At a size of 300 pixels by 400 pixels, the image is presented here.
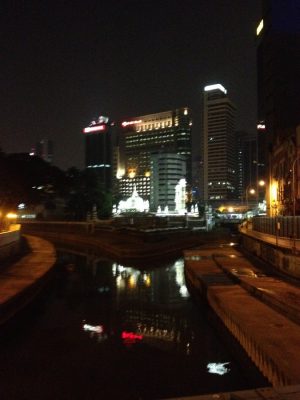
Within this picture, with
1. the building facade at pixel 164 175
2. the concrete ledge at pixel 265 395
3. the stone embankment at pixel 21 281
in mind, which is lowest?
the stone embankment at pixel 21 281

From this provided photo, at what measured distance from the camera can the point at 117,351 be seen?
15.8 meters

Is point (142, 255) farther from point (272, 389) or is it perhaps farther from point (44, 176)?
point (272, 389)

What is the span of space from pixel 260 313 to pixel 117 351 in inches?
203

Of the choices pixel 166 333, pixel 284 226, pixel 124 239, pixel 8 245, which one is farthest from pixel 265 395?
pixel 124 239

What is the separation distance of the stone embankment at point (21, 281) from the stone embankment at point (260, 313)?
29.4ft

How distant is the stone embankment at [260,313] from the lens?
11.1 metres

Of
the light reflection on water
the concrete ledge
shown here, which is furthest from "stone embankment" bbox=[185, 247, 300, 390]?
the concrete ledge

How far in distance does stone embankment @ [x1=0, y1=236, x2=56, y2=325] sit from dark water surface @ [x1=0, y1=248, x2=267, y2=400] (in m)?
0.63

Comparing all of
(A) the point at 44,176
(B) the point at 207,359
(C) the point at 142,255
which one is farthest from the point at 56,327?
(A) the point at 44,176

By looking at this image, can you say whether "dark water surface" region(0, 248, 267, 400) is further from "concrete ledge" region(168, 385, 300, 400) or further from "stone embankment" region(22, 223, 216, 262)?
"stone embankment" region(22, 223, 216, 262)

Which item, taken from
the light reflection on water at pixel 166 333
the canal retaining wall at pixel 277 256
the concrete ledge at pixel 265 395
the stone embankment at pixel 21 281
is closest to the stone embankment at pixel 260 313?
the light reflection on water at pixel 166 333

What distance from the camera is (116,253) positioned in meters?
49.9

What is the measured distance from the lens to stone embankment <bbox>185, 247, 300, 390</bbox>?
11.1m

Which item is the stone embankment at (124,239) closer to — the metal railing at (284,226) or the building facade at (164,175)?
the metal railing at (284,226)
